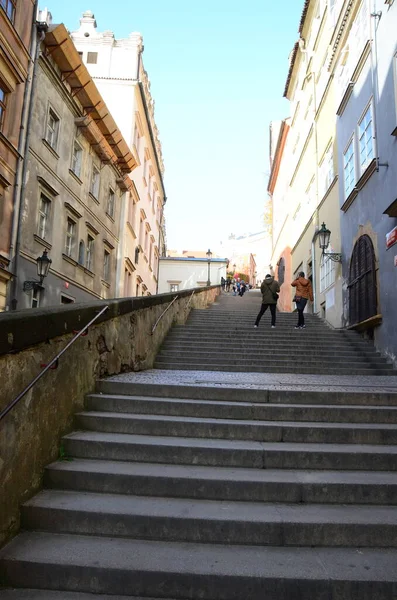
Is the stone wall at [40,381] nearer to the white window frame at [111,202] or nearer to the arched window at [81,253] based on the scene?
the arched window at [81,253]

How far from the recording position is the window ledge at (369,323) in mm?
10406

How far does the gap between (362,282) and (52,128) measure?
11927 millimetres

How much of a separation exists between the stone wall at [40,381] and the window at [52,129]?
474 inches

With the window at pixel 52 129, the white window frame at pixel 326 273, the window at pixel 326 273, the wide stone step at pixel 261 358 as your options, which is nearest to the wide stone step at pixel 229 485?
the wide stone step at pixel 261 358

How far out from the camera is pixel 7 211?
42.9 ft

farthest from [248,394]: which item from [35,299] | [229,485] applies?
[35,299]

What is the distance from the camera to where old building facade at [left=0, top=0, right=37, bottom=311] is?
41.8ft

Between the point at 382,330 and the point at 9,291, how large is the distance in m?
9.82

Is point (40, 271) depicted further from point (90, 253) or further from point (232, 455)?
point (232, 455)

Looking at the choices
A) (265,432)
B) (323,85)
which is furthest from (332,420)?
(323,85)

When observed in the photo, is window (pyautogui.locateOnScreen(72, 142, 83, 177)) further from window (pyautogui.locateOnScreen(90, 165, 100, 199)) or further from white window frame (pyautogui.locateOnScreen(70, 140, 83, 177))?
window (pyautogui.locateOnScreen(90, 165, 100, 199))

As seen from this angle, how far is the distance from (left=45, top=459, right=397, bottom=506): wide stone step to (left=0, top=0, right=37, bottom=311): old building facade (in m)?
9.86

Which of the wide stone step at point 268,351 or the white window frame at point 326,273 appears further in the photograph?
the white window frame at point 326,273

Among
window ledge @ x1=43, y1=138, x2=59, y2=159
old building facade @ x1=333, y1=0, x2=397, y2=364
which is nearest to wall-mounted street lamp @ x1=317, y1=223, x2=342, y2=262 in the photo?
old building facade @ x1=333, y1=0, x2=397, y2=364
